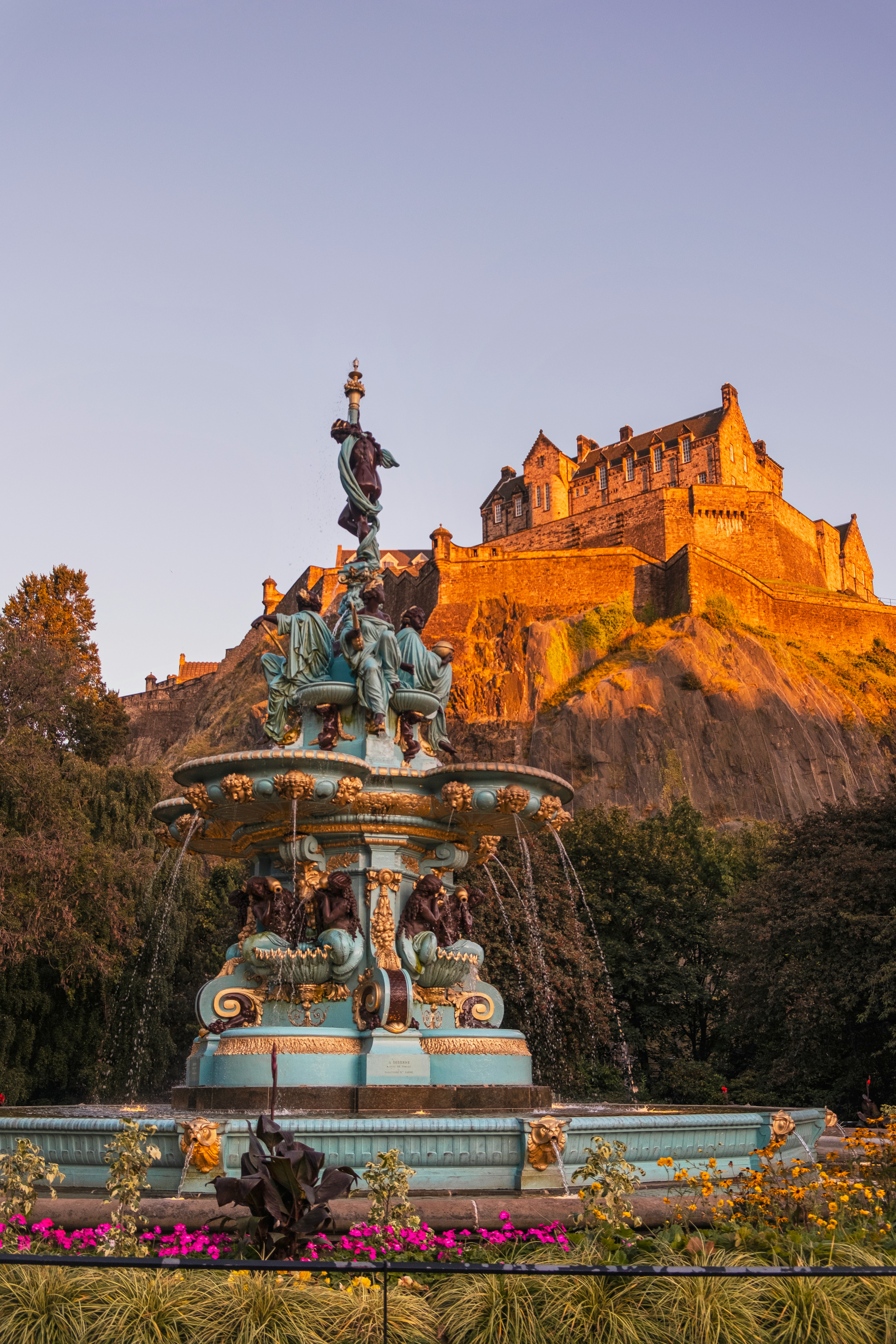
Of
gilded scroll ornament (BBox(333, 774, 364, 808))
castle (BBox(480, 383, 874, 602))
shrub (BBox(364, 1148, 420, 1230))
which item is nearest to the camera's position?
shrub (BBox(364, 1148, 420, 1230))

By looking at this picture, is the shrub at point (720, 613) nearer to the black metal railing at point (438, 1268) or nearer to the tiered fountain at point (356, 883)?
the tiered fountain at point (356, 883)

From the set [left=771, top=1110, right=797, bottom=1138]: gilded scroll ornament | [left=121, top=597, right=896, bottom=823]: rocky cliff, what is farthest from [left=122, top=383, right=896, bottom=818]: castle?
[left=771, top=1110, right=797, bottom=1138]: gilded scroll ornament

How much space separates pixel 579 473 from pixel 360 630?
275 ft

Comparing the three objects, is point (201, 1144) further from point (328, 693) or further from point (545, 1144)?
point (328, 693)

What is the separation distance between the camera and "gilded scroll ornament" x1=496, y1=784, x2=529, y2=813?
11203 mm

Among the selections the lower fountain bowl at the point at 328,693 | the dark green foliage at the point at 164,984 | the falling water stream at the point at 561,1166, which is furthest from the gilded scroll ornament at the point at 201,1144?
the dark green foliage at the point at 164,984

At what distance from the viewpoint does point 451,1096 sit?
10250 millimetres

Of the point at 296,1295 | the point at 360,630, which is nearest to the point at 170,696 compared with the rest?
the point at 360,630

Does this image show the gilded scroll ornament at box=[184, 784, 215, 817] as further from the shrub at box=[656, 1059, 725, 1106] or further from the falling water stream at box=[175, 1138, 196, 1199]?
the shrub at box=[656, 1059, 725, 1106]

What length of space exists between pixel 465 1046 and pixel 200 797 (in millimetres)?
3388

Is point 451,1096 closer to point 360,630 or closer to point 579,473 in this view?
point 360,630

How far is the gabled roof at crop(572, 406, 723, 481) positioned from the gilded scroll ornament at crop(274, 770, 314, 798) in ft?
274

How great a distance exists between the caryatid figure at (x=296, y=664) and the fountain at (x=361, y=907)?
0.02m

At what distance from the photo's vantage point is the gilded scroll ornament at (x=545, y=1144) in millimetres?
7605
